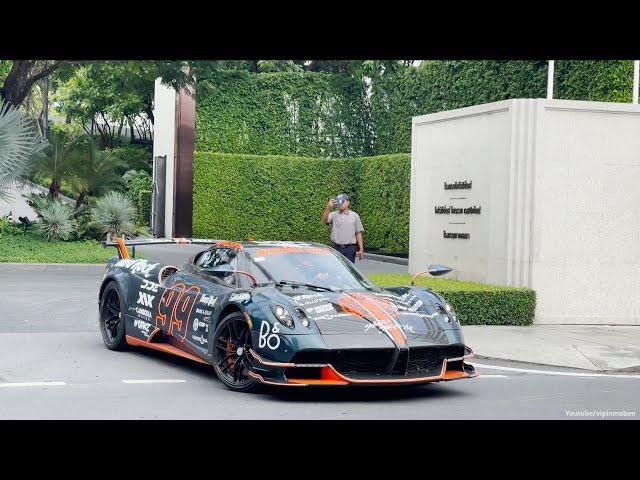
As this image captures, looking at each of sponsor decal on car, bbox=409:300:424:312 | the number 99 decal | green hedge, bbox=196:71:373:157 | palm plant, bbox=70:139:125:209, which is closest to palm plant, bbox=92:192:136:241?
palm plant, bbox=70:139:125:209

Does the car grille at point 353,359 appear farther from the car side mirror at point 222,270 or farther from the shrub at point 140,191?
the shrub at point 140,191

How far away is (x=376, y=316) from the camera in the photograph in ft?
29.1

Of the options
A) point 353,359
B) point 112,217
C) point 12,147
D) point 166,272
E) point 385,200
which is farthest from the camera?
point 385,200

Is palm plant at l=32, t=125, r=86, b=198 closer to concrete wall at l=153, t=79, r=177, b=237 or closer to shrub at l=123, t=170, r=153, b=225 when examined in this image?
concrete wall at l=153, t=79, r=177, b=237

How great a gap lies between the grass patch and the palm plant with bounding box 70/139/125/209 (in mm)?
1674

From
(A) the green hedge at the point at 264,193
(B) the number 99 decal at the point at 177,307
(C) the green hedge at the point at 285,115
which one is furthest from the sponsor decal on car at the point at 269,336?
(C) the green hedge at the point at 285,115

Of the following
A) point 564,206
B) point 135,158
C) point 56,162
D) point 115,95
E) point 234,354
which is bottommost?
→ point 234,354

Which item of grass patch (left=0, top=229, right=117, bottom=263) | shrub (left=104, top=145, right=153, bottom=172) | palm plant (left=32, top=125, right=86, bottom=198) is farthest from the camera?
shrub (left=104, top=145, right=153, bottom=172)

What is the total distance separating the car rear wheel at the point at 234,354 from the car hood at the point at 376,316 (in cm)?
50

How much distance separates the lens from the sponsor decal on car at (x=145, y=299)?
35.4 feet

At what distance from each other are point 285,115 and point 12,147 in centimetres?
1299

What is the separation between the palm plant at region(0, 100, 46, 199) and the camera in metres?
22.4

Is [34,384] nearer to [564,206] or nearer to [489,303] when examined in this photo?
[489,303]

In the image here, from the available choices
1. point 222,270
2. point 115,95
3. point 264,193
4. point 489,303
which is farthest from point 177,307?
point 115,95
